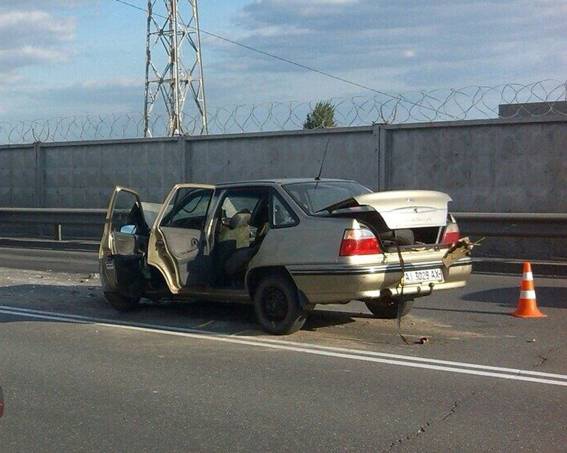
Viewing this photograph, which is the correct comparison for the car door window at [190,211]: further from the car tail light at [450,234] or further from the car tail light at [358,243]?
the car tail light at [450,234]

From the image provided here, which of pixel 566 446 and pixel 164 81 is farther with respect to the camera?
pixel 164 81

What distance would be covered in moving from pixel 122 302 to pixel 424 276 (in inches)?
156

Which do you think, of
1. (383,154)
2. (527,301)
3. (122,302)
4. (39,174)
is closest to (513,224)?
(383,154)

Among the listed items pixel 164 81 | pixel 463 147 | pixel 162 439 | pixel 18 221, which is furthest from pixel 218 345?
pixel 164 81

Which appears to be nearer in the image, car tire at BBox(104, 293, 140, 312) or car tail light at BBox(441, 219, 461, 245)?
car tail light at BBox(441, 219, 461, 245)

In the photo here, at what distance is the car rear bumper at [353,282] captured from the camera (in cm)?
765

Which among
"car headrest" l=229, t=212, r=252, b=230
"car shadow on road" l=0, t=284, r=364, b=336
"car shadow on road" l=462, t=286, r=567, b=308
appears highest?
"car headrest" l=229, t=212, r=252, b=230

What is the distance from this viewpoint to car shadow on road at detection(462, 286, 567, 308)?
10345 millimetres

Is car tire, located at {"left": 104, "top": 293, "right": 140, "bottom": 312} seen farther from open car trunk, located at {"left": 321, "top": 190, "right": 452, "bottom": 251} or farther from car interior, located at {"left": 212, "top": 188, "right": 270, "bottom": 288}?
open car trunk, located at {"left": 321, "top": 190, "right": 452, "bottom": 251}

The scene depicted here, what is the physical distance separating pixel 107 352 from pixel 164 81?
26544mm

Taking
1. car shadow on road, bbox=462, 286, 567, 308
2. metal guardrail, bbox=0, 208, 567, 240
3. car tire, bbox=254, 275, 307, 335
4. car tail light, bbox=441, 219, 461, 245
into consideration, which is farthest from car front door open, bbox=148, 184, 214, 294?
metal guardrail, bbox=0, 208, 567, 240

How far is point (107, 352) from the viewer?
7.89 meters

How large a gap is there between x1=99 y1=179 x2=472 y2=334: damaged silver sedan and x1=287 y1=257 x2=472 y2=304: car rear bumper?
1cm

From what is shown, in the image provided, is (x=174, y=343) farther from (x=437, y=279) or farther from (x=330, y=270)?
(x=437, y=279)
